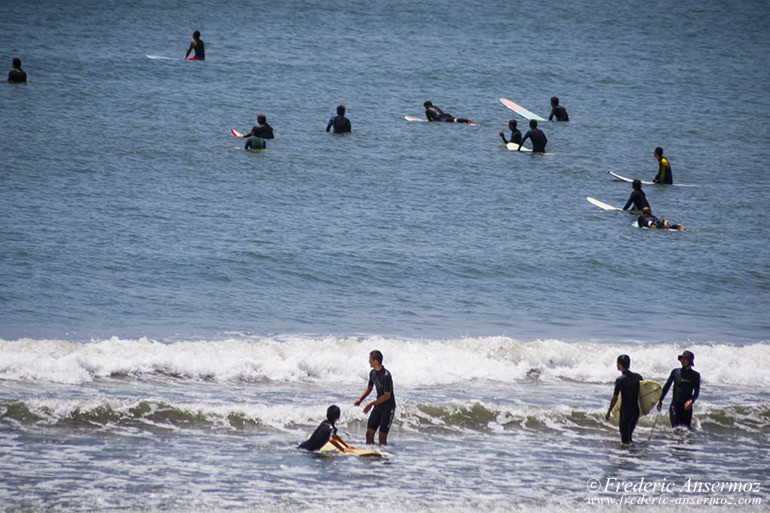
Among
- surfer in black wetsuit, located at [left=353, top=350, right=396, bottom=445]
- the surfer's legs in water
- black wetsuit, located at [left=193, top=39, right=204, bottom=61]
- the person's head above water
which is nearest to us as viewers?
the person's head above water

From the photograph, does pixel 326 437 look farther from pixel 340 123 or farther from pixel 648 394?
pixel 340 123

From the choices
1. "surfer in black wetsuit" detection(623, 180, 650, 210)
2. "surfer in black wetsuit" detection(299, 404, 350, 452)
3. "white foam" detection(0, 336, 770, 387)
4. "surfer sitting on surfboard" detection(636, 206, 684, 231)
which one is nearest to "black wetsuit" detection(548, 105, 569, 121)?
"surfer in black wetsuit" detection(623, 180, 650, 210)

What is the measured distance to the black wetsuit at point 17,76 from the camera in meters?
33.9

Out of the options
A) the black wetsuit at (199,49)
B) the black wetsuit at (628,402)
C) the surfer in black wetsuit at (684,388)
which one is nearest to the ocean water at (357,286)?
the black wetsuit at (628,402)

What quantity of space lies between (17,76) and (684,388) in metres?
32.1

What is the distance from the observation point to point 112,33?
4597cm

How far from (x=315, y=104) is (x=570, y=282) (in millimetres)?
19620

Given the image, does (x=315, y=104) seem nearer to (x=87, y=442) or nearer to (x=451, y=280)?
(x=451, y=280)

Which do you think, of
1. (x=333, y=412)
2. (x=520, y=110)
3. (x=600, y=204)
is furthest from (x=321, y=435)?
(x=520, y=110)

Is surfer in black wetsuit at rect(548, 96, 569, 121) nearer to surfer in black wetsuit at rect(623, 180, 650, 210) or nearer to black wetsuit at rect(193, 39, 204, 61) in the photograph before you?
surfer in black wetsuit at rect(623, 180, 650, 210)

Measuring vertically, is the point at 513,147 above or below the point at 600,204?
above

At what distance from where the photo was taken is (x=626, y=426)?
471 inches

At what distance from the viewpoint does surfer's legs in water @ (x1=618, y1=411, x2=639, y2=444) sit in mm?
11930

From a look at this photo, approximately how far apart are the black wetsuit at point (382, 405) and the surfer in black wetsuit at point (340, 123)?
2163 cm
